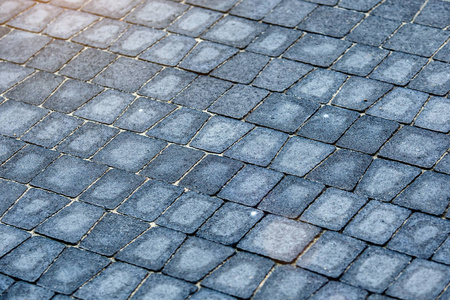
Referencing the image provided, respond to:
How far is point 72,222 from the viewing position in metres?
4.57

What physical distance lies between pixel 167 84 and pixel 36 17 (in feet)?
5.80

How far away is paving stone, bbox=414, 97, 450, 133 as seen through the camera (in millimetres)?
5090

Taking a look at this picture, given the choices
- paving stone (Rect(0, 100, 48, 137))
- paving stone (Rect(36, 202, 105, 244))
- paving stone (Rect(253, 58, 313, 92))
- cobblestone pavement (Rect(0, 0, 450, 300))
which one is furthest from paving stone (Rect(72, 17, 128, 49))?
paving stone (Rect(36, 202, 105, 244))

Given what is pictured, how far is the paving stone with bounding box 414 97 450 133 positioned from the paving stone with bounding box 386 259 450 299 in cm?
131

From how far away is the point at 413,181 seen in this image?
468 cm

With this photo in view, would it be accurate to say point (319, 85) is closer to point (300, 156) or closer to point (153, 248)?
point (300, 156)

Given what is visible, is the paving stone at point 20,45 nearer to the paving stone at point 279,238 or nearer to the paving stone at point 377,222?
the paving stone at point 279,238

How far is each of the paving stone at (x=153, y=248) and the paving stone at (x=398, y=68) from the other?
225 cm

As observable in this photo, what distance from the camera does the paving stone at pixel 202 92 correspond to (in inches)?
215

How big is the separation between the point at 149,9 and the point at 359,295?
3.68m

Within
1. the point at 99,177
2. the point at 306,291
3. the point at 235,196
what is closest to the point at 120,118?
the point at 99,177

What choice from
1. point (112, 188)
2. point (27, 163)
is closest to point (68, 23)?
point (27, 163)

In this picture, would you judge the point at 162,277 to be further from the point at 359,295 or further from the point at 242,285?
the point at 359,295

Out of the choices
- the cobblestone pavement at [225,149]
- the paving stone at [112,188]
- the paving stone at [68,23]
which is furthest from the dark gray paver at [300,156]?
the paving stone at [68,23]
